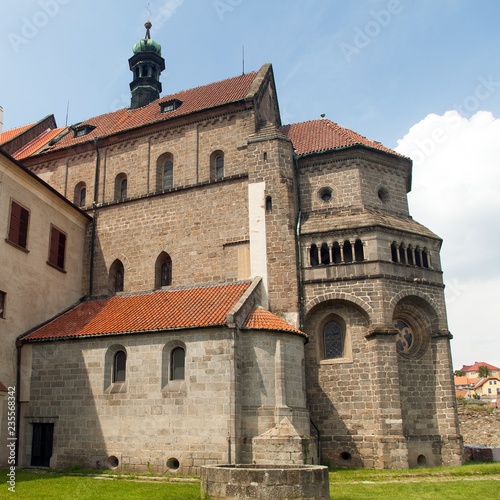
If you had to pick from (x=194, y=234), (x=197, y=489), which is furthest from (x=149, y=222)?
(x=197, y=489)

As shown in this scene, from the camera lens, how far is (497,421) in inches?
1406

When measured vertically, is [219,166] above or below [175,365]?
above

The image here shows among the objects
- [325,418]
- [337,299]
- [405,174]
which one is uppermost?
[405,174]

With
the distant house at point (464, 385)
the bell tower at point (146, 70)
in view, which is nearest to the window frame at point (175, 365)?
the bell tower at point (146, 70)

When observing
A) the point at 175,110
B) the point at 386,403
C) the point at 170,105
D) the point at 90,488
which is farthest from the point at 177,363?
the point at 170,105

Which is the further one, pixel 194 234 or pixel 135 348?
pixel 194 234

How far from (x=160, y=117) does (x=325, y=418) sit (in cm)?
1807

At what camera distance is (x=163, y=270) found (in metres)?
27.0

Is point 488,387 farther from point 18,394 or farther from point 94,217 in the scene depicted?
point 18,394

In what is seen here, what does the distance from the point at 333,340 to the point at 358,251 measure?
415 cm

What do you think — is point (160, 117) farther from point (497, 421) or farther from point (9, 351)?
point (497, 421)

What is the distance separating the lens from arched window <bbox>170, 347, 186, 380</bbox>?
20438mm

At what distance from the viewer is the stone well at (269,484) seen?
40.2 ft

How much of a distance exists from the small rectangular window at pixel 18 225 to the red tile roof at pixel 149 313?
3897 millimetres
